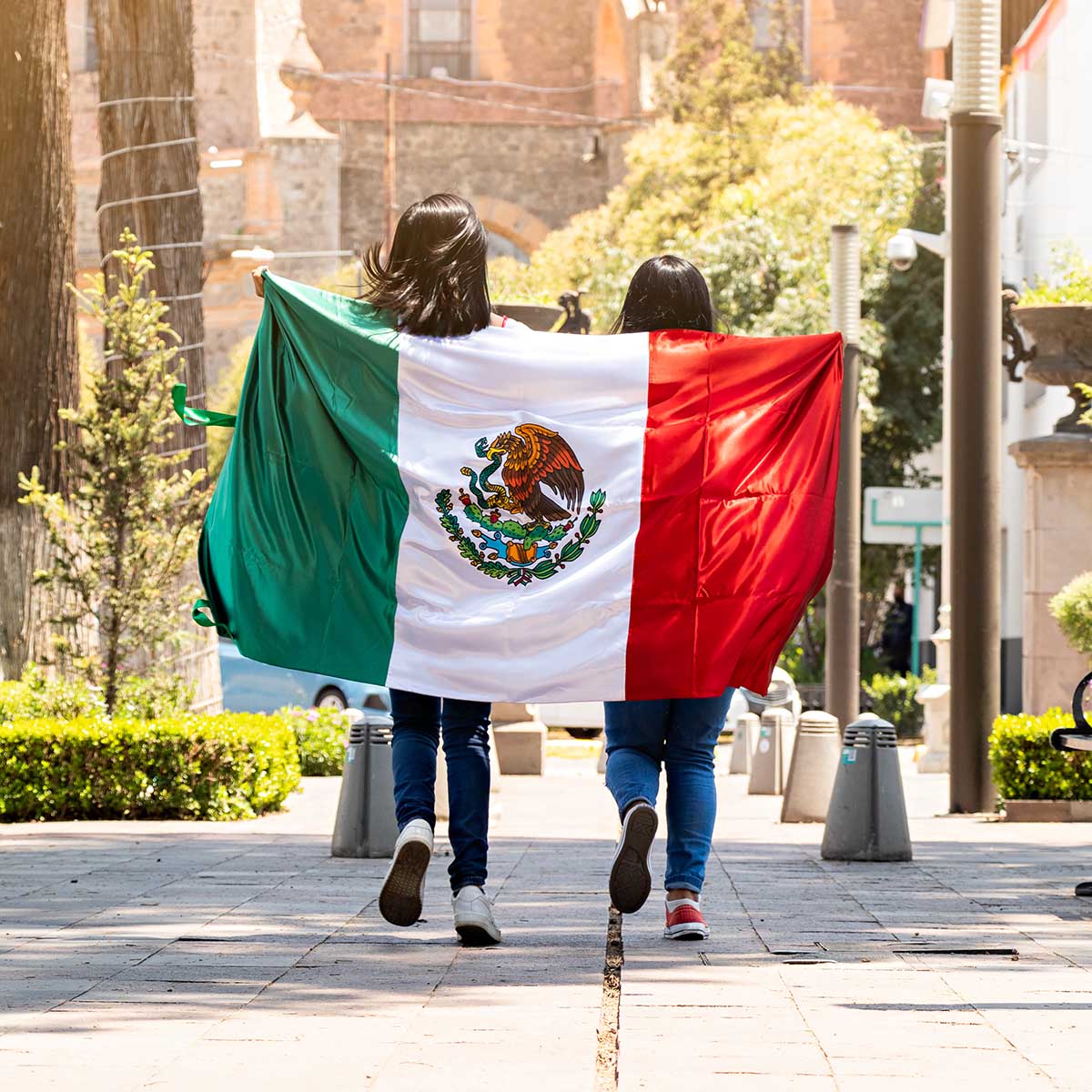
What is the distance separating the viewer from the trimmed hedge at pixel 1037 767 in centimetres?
1285

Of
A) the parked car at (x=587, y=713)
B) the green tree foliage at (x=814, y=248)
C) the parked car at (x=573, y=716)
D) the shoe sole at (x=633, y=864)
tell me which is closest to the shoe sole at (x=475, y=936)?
the shoe sole at (x=633, y=864)

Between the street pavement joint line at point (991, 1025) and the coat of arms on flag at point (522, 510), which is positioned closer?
the street pavement joint line at point (991, 1025)

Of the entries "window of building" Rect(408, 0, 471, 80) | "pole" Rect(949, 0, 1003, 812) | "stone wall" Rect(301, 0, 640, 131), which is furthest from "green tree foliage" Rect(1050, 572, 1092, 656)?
"window of building" Rect(408, 0, 471, 80)

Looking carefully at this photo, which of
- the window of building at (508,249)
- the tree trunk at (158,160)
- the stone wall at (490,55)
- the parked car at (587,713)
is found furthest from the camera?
the stone wall at (490,55)

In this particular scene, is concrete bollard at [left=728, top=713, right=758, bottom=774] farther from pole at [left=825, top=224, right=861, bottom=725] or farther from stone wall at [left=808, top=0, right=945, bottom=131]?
stone wall at [left=808, top=0, right=945, bottom=131]

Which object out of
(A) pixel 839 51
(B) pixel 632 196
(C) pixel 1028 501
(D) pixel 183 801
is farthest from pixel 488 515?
(A) pixel 839 51

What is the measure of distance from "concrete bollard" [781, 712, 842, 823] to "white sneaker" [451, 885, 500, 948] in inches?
265

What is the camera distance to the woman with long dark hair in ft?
22.1

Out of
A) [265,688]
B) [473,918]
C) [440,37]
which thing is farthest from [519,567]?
[440,37]

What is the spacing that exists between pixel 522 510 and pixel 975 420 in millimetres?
7255

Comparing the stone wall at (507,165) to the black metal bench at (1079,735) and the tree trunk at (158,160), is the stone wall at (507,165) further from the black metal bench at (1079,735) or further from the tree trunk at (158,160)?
the black metal bench at (1079,735)

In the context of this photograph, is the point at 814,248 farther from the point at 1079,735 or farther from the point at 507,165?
the point at 1079,735

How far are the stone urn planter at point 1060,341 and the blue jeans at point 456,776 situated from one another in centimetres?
1311

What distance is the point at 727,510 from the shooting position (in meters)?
7.23
